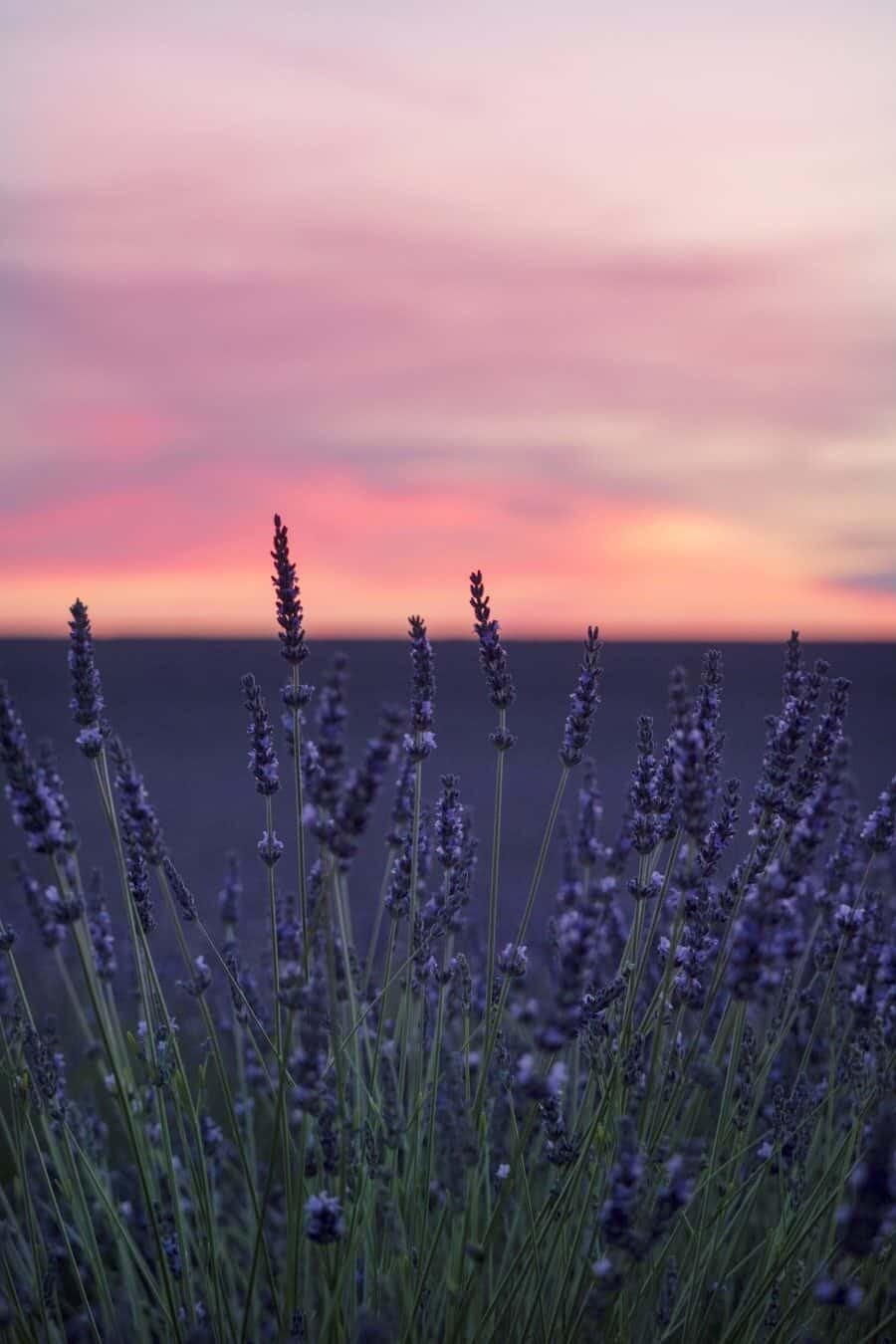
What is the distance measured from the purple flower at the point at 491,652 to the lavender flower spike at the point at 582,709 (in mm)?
140

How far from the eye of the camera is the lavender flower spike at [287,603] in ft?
7.07

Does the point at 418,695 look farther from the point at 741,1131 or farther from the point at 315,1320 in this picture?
the point at 315,1320

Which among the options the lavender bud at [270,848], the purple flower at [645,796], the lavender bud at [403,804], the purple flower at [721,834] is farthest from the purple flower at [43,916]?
the purple flower at [721,834]

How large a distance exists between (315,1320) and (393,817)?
1.24 m

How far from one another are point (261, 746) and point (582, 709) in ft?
2.28

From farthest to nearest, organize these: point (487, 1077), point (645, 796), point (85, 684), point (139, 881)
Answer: point (487, 1077)
point (645, 796)
point (139, 881)
point (85, 684)

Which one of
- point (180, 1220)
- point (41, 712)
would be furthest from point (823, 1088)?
point (41, 712)

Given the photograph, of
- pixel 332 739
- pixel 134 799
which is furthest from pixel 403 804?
pixel 332 739

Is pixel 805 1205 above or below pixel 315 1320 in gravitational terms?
above

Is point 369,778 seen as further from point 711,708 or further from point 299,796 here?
point 711,708

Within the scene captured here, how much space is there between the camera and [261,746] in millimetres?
2404

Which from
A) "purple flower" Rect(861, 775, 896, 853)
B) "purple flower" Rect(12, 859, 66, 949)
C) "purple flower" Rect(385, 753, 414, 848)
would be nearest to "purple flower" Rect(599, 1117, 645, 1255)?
"purple flower" Rect(861, 775, 896, 853)

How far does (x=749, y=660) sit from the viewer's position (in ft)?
92.4

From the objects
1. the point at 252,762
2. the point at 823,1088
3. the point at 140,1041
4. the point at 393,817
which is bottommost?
the point at 823,1088
